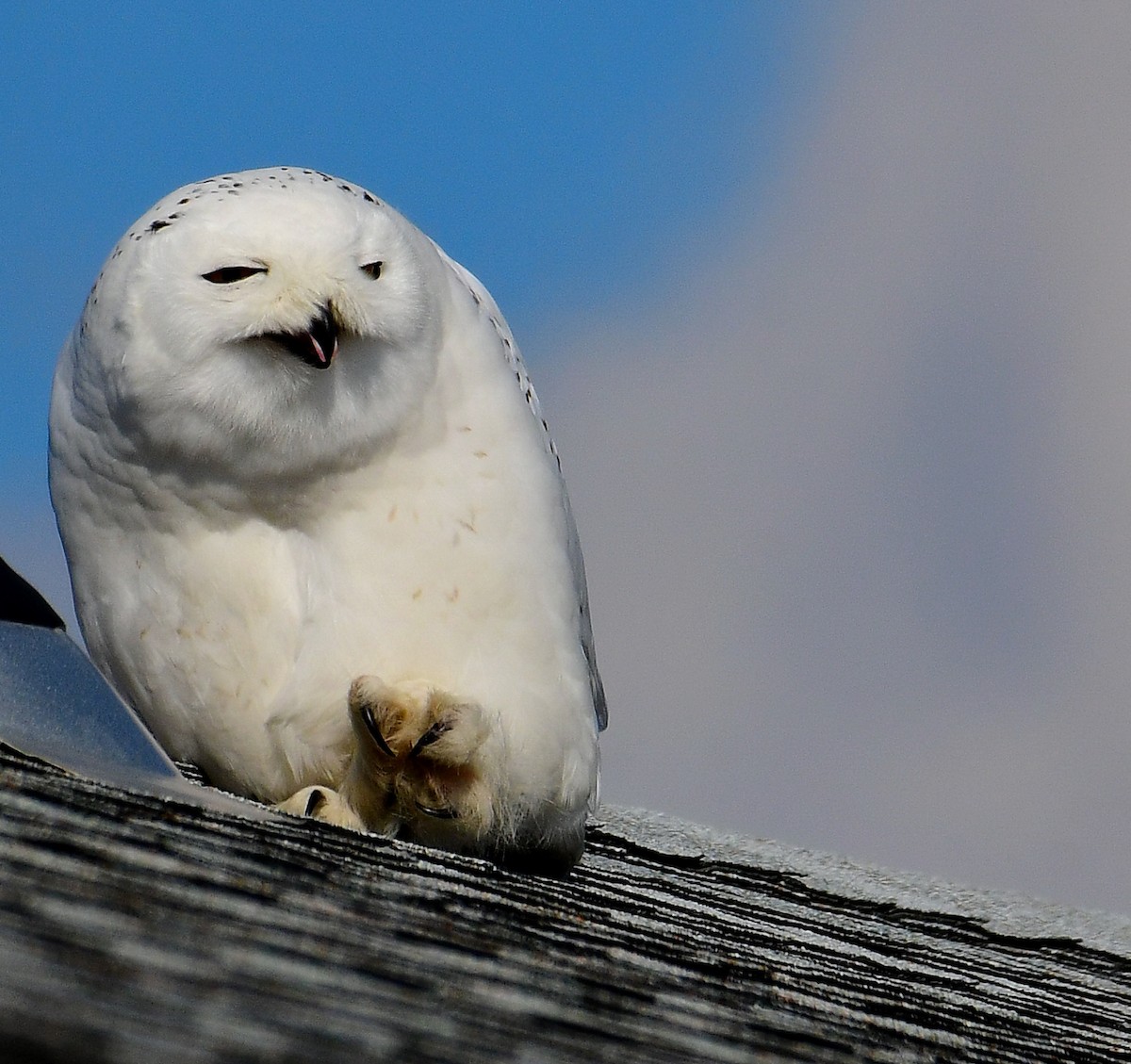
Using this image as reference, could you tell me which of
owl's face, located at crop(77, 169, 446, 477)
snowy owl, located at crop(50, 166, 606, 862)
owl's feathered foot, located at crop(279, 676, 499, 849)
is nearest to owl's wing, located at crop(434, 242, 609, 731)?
snowy owl, located at crop(50, 166, 606, 862)

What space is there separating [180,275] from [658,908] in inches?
57.0

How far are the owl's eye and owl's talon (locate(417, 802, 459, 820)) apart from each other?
1037 mm

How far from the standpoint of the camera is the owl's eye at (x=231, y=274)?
3232mm

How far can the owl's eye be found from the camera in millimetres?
3232

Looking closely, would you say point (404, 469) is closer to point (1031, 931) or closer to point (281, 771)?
point (281, 771)

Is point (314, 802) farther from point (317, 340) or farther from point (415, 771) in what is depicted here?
point (317, 340)

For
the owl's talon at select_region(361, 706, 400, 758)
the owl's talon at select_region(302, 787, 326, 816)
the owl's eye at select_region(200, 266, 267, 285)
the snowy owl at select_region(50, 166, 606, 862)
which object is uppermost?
the owl's eye at select_region(200, 266, 267, 285)

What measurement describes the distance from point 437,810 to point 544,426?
95cm

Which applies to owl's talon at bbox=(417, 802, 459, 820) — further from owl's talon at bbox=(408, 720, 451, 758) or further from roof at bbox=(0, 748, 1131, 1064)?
roof at bbox=(0, 748, 1131, 1064)

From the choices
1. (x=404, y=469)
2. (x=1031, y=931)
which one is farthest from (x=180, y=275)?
(x=1031, y=931)

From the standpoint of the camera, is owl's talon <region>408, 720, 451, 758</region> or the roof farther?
owl's talon <region>408, 720, 451, 758</region>

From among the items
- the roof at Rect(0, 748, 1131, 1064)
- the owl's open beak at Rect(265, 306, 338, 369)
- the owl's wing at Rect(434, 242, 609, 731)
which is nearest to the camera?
the roof at Rect(0, 748, 1131, 1064)

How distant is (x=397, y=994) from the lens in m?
1.39

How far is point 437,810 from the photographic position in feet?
10.8
